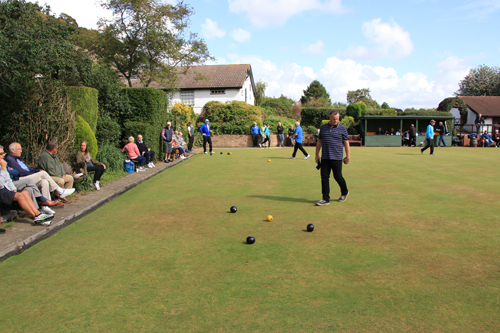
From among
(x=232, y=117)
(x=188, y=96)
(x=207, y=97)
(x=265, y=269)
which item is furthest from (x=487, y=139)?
(x=265, y=269)

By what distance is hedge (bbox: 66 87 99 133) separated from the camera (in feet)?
33.0

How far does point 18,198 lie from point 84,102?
4.97 metres

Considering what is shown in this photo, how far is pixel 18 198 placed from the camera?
602 centimetres

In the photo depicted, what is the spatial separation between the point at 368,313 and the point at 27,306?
10.3ft

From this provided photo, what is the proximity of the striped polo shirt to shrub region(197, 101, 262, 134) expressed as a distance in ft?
78.5

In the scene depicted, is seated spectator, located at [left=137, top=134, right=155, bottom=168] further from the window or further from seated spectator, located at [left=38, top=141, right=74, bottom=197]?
the window

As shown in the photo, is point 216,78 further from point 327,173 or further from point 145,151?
point 327,173

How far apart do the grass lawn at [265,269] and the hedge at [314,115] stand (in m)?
31.7

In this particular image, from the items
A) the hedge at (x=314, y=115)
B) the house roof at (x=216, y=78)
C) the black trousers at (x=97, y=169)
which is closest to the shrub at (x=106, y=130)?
the black trousers at (x=97, y=169)

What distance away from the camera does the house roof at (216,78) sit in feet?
132

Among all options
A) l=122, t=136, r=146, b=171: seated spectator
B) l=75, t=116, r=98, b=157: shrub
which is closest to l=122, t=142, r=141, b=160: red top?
l=122, t=136, r=146, b=171: seated spectator

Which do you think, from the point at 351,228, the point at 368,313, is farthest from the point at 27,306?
the point at 351,228

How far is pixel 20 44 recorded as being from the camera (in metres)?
8.16

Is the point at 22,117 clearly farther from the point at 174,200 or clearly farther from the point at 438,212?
the point at 438,212
